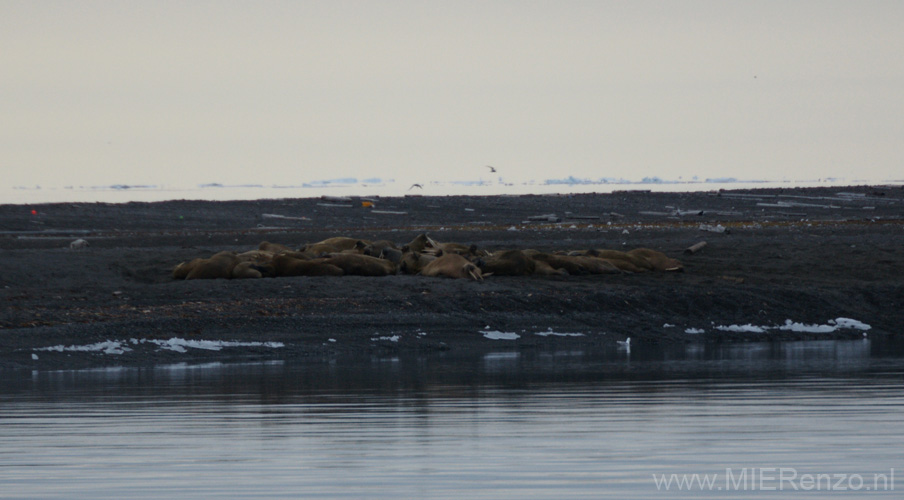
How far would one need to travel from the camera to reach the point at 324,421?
34.4 ft

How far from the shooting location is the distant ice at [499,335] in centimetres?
2052

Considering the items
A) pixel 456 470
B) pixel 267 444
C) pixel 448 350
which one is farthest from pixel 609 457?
pixel 448 350

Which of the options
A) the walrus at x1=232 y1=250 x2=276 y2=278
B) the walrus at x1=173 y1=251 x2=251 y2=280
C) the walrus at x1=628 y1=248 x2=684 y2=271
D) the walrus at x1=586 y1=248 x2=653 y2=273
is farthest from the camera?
the walrus at x1=628 y1=248 x2=684 y2=271

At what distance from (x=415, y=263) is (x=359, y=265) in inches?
59.7

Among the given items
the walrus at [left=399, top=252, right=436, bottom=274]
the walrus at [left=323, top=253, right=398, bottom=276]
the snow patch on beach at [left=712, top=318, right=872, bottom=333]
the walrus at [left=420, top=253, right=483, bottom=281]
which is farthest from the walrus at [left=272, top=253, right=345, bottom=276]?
the snow patch on beach at [left=712, top=318, right=872, bottom=333]

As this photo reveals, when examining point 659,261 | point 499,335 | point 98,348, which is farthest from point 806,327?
point 98,348

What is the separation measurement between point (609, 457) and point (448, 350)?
36.7 ft

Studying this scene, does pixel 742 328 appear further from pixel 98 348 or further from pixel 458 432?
pixel 458 432

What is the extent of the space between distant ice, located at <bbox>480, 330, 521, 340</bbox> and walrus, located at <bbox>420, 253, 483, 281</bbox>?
11.1 feet

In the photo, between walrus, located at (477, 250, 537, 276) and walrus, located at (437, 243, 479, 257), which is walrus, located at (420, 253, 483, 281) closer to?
walrus, located at (477, 250, 537, 276)

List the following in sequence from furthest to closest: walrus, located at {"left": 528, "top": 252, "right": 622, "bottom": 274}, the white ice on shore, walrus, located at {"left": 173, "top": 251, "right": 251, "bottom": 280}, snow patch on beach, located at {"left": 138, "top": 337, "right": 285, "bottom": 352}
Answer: walrus, located at {"left": 528, "top": 252, "right": 622, "bottom": 274}
walrus, located at {"left": 173, "top": 251, "right": 251, "bottom": 280}
snow patch on beach, located at {"left": 138, "top": 337, "right": 285, "bottom": 352}
the white ice on shore

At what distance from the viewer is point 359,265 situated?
80.0ft

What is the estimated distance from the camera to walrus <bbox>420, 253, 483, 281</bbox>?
2403cm

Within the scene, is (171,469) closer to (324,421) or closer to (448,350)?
(324,421)
